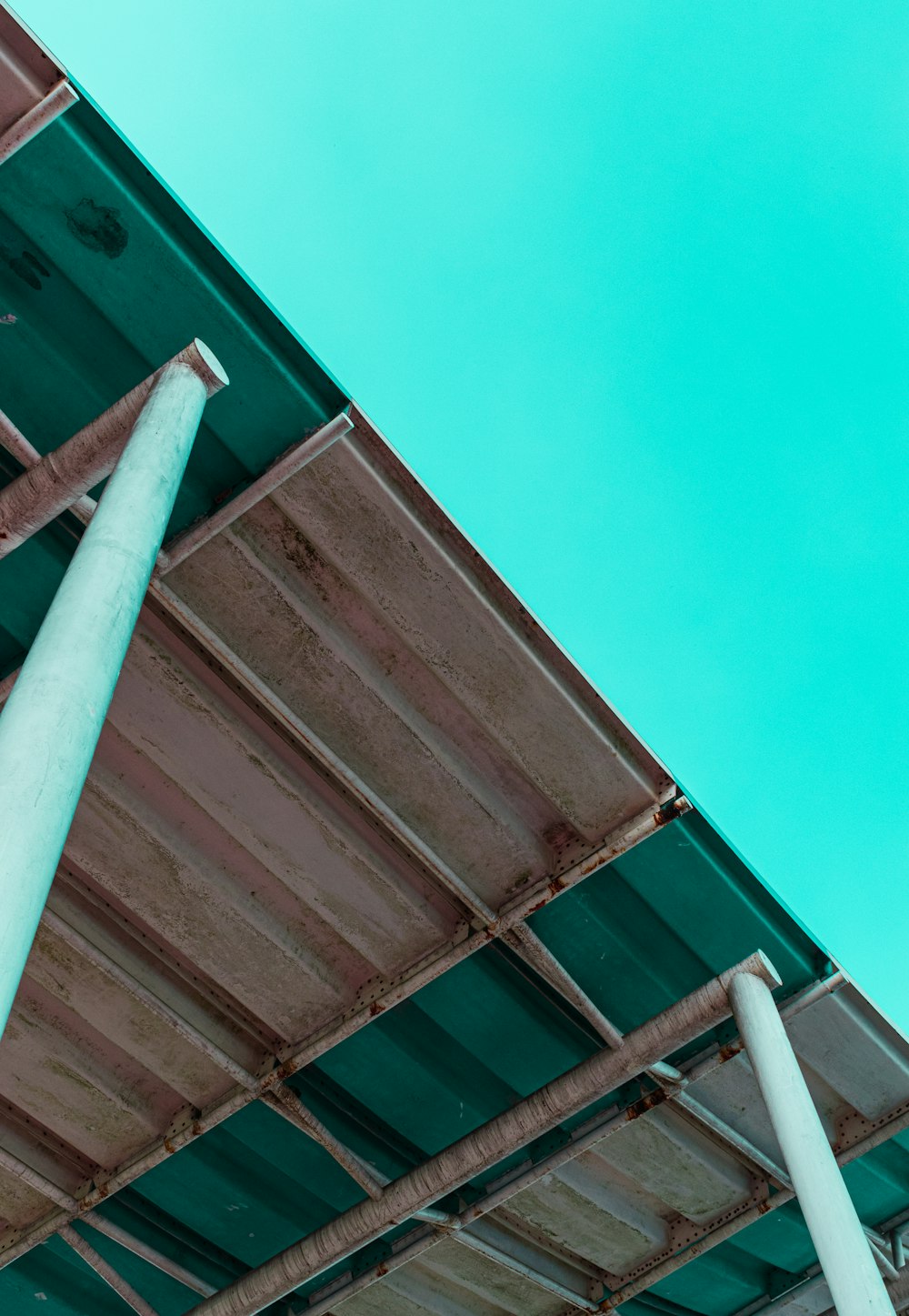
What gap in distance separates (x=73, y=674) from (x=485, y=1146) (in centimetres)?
753

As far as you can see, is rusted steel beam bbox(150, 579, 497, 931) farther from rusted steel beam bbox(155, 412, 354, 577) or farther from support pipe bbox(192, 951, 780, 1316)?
support pipe bbox(192, 951, 780, 1316)

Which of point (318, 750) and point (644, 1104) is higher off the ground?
point (318, 750)

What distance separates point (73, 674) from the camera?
4.30 meters

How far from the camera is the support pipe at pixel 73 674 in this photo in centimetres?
367

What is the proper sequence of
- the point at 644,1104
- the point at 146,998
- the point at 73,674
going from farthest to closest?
the point at 644,1104 → the point at 146,998 → the point at 73,674

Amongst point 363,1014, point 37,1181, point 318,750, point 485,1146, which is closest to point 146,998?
point 363,1014

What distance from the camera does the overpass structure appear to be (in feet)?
23.6

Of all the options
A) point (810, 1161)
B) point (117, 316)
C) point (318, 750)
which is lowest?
point (810, 1161)

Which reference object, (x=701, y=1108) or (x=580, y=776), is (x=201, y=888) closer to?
(x=580, y=776)

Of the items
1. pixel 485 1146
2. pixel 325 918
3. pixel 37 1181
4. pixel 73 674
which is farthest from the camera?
pixel 37 1181

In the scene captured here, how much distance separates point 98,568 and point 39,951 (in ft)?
20.1

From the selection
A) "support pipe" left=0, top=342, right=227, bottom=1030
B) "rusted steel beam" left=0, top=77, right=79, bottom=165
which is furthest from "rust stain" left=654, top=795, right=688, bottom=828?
"rusted steel beam" left=0, top=77, right=79, bottom=165

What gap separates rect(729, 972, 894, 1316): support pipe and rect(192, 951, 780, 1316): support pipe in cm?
33

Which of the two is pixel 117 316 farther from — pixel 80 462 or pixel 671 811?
pixel 671 811
